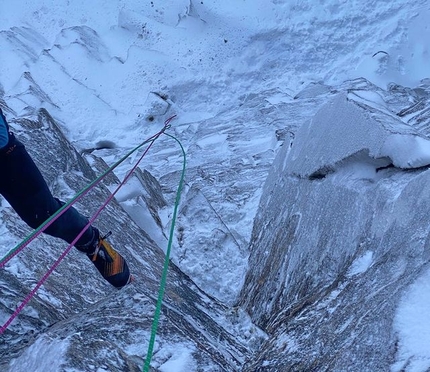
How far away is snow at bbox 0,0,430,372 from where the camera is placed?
12453 millimetres

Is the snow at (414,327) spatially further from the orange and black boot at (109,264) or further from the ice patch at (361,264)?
the orange and black boot at (109,264)

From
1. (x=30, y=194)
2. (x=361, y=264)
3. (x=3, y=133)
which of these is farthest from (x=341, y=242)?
(x=3, y=133)

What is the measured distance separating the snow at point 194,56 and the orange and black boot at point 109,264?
8876mm

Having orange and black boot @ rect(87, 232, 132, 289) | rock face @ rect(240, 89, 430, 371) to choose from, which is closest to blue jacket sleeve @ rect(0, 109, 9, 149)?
orange and black boot @ rect(87, 232, 132, 289)

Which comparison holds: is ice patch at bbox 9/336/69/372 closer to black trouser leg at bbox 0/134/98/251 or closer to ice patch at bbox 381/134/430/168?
black trouser leg at bbox 0/134/98/251

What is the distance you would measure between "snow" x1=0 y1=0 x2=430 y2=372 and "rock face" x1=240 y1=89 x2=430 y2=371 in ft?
25.5

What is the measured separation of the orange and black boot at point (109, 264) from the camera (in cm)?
262

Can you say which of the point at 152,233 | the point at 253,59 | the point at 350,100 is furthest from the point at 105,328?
the point at 253,59

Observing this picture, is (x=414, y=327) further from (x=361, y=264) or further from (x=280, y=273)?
(x=280, y=273)

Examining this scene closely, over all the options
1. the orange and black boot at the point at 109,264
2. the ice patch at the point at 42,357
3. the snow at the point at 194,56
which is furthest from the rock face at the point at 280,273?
the snow at the point at 194,56

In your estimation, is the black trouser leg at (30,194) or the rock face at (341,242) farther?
the black trouser leg at (30,194)

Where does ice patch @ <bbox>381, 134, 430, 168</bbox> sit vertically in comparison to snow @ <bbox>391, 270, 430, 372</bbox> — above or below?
above

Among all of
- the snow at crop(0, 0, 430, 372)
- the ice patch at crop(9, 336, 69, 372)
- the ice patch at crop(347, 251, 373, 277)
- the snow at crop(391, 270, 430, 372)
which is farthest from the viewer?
the snow at crop(0, 0, 430, 372)

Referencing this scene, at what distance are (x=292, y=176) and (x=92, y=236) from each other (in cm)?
196
